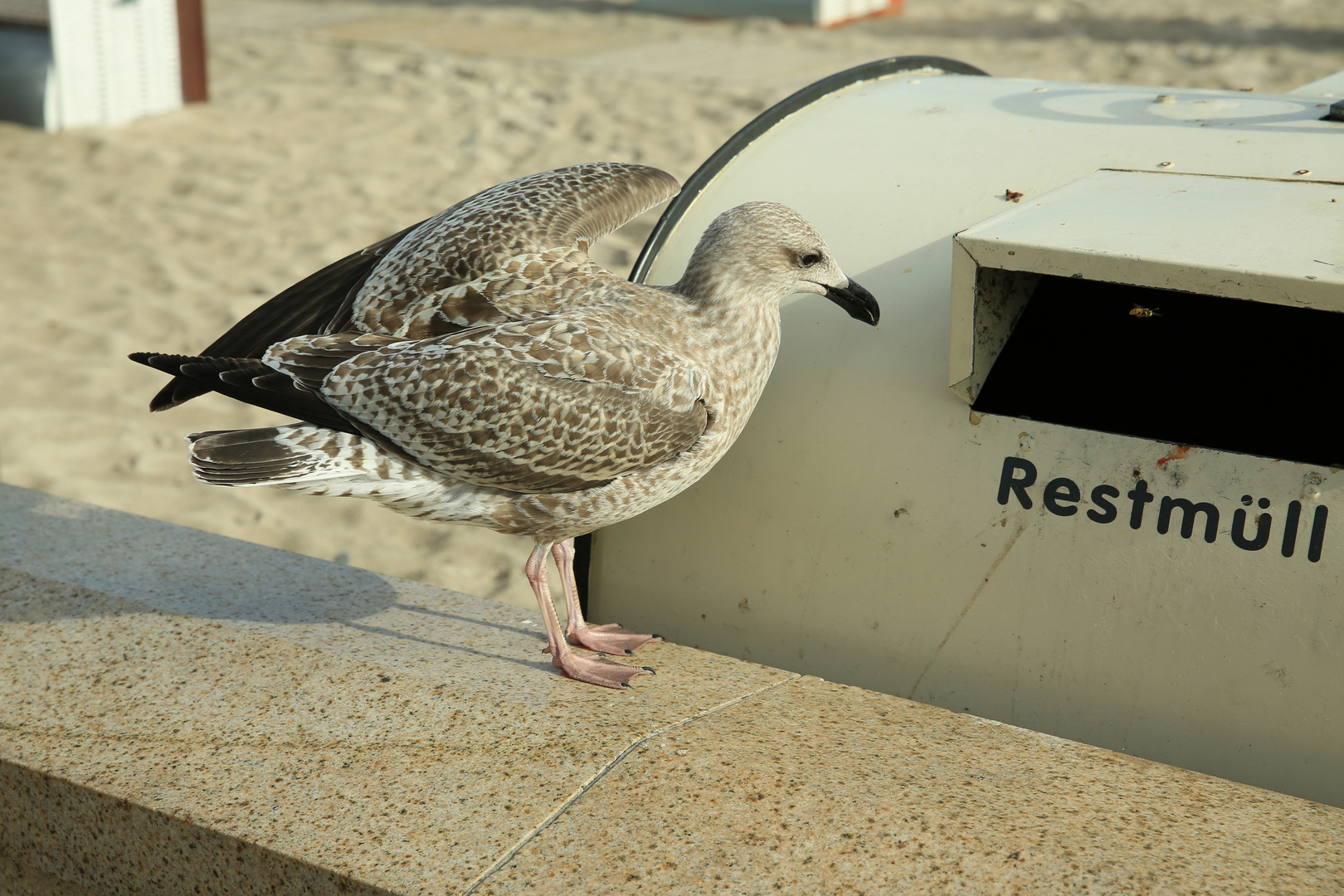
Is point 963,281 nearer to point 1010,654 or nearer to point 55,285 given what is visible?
point 1010,654

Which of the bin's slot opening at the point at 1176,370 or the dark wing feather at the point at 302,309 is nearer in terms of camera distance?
the bin's slot opening at the point at 1176,370

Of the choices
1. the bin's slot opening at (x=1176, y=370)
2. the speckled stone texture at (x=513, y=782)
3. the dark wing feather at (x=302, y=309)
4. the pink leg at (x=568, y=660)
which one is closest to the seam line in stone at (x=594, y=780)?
the speckled stone texture at (x=513, y=782)

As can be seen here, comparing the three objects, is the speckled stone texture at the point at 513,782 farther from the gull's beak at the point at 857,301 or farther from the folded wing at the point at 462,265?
the gull's beak at the point at 857,301

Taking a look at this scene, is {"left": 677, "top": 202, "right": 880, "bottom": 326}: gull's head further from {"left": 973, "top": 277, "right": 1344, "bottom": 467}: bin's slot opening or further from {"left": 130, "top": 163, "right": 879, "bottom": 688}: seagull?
A: {"left": 973, "top": 277, "right": 1344, "bottom": 467}: bin's slot opening

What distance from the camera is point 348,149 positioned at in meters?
8.73

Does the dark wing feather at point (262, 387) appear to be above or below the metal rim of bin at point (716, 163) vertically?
below

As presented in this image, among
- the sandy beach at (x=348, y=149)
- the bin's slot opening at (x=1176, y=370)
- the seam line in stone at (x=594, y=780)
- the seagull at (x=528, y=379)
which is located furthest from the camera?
the sandy beach at (x=348, y=149)

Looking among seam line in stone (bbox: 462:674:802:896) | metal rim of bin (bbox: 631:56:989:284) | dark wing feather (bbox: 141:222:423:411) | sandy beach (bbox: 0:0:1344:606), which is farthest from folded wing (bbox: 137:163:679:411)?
sandy beach (bbox: 0:0:1344:606)

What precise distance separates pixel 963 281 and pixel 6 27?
8998mm

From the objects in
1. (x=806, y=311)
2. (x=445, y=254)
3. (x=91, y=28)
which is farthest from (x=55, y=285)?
(x=806, y=311)

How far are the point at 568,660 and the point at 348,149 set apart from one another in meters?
6.84

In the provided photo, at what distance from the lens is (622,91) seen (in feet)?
33.2

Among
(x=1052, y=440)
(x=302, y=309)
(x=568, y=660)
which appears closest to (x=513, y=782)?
(x=568, y=660)

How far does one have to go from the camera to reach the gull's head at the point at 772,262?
2674 millimetres
